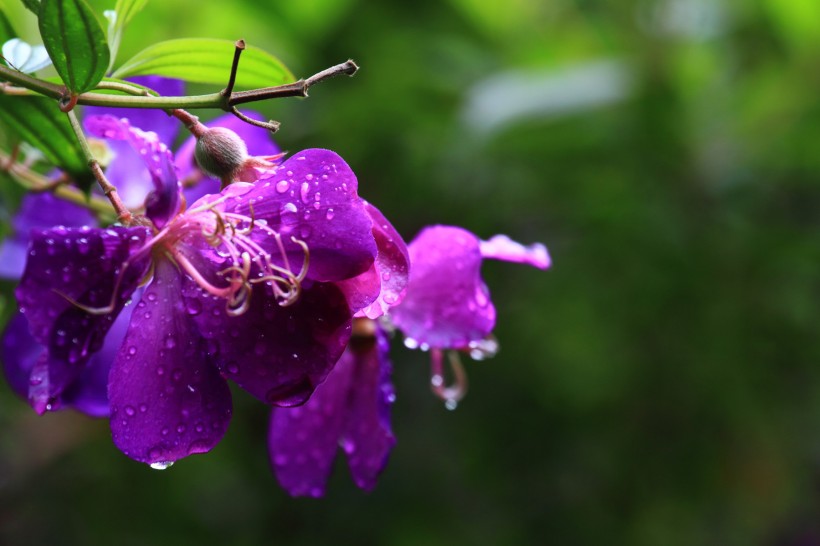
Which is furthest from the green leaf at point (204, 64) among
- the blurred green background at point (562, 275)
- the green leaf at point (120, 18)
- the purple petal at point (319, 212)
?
the blurred green background at point (562, 275)

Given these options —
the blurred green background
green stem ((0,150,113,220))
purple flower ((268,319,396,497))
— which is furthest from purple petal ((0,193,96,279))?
the blurred green background

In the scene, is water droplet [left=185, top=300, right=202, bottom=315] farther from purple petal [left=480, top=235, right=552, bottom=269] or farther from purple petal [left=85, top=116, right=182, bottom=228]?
purple petal [left=480, top=235, right=552, bottom=269]

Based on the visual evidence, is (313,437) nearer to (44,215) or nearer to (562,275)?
(44,215)

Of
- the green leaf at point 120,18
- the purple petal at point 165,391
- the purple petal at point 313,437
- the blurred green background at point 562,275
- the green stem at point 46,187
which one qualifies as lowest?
the blurred green background at point 562,275

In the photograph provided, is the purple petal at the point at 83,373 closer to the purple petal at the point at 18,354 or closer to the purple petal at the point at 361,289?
the purple petal at the point at 18,354

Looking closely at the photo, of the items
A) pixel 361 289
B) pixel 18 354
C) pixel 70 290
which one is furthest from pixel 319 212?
pixel 18 354

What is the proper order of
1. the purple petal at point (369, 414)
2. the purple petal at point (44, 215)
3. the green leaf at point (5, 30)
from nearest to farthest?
1. the green leaf at point (5, 30)
2. the purple petal at point (369, 414)
3. the purple petal at point (44, 215)

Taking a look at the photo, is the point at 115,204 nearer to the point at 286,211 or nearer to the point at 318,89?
the point at 286,211
